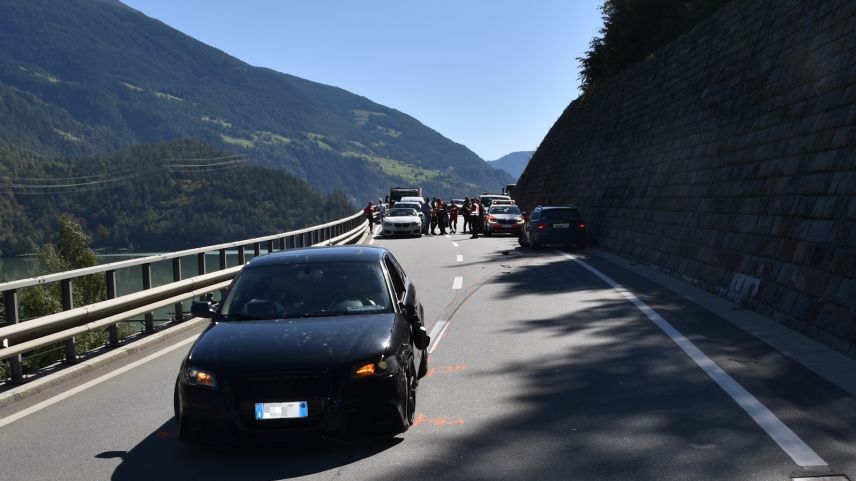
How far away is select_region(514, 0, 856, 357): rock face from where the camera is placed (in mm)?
10750

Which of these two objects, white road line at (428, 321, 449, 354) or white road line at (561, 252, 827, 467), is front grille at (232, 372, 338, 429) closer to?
white road line at (561, 252, 827, 467)

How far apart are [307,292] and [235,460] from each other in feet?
5.80

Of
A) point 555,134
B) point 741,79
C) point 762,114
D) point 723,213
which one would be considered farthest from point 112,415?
point 555,134

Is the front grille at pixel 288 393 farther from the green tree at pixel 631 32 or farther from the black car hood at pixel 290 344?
the green tree at pixel 631 32

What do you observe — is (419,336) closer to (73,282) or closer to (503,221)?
(503,221)

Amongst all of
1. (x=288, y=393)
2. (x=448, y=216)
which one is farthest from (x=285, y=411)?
(x=448, y=216)

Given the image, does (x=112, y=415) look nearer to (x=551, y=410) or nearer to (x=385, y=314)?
(x=385, y=314)

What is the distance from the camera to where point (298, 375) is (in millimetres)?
5668

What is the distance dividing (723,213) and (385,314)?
10946 mm

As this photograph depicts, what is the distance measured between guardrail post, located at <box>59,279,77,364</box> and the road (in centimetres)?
48

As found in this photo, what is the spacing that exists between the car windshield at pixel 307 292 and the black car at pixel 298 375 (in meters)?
0.02

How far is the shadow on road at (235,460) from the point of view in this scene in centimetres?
535

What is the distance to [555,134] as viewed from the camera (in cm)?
5209

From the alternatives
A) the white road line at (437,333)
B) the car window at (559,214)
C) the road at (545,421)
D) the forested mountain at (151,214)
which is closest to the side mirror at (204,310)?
the road at (545,421)
